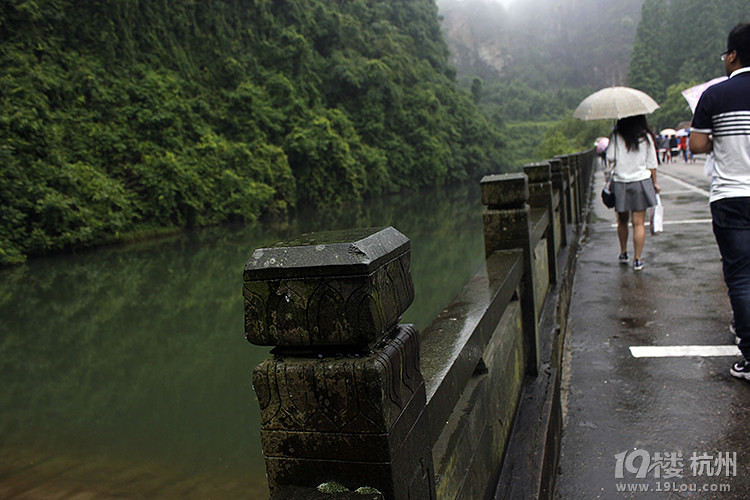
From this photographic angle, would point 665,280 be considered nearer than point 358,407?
No

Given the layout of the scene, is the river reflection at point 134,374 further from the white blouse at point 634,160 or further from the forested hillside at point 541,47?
the forested hillside at point 541,47

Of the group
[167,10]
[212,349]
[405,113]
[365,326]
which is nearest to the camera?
[365,326]

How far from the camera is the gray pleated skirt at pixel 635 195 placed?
475 cm

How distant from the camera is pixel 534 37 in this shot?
438 feet

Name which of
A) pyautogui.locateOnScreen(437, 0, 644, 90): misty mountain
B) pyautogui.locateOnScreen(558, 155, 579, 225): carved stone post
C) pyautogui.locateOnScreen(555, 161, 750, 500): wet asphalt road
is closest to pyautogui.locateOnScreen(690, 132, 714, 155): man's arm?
pyautogui.locateOnScreen(555, 161, 750, 500): wet asphalt road

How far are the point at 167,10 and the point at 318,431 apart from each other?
30939mm

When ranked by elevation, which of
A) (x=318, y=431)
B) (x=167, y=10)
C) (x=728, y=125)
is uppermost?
(x=167, y=10)

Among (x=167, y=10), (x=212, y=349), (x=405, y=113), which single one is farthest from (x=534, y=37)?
(x=212, y=349)

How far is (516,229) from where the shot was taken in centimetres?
264

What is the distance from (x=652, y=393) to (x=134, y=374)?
754 cm

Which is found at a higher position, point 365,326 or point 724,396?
point 365,326

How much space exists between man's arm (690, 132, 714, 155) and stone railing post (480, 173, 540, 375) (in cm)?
87

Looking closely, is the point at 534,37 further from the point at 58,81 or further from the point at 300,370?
the point at 300,370

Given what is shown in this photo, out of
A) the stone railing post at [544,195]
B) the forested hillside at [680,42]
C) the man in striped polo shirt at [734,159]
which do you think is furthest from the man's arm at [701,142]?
the forested hillside at [680,42]
